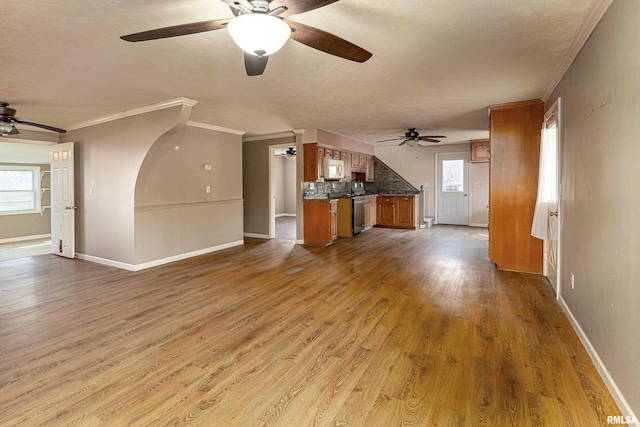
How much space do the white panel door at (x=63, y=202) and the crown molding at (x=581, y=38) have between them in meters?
6.75

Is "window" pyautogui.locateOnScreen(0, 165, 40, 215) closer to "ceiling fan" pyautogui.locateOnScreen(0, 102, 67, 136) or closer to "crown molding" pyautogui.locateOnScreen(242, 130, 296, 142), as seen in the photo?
"ceiling fan" pyautogui.locateOnScreen(0, 102, 67, 136)

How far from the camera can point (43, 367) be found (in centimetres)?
215

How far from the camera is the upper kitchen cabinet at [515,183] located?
166 inches

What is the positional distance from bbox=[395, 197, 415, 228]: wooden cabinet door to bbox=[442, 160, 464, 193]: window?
66.9 inches

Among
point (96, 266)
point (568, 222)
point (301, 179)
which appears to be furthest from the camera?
point (301, 179)

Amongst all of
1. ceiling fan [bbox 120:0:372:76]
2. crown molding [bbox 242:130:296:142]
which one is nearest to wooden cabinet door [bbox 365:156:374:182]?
crown molding [bbox 242:130:296:142]

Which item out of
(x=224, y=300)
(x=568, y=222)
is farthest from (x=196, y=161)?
(x=568, y=222)

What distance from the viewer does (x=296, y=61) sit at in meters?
2.88

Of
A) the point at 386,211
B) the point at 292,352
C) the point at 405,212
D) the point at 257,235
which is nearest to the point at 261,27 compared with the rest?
the point at 292,352

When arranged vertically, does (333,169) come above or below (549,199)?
above

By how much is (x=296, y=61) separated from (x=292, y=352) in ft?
7.96

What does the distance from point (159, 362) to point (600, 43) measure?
363 centimetres

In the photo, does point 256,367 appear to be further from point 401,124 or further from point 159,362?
point 401,124

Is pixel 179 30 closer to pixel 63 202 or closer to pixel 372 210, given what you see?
pixel 63 202
